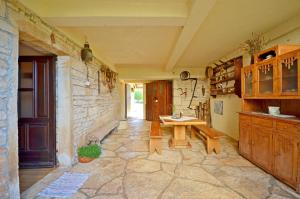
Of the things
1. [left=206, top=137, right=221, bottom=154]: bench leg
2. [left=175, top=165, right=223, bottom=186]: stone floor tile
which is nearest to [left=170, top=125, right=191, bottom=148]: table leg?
[left=206, top=137, right=221, bottom=154]: bench leg

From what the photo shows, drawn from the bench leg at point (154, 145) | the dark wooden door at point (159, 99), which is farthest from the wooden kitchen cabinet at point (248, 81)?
the dark wooden door at point (159, 99)

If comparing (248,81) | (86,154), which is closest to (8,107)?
(86,154)

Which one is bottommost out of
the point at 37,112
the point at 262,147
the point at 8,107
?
the point at 262,147

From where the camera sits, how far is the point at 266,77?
277cm

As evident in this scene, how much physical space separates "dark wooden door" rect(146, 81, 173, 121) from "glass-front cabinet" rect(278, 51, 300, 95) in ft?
17.9

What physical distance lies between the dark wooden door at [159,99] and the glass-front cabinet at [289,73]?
5464 mm

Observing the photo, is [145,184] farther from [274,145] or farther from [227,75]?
[227,75]

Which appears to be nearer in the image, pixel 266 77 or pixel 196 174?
pixel 196 174

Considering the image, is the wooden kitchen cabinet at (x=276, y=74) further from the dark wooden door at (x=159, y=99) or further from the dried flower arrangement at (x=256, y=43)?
the dark wooden door at (x=159, y=99)

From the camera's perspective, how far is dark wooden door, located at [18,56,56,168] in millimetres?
2842

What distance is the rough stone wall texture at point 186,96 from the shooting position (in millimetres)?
7195

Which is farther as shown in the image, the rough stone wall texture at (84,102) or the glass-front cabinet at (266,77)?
the rough stone wall texture at (84,102)

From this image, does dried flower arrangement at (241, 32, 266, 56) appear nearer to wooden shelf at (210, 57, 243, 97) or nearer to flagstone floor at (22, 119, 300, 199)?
wooden shelf at (210, 57, 243, 97)

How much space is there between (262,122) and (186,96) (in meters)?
4.55
